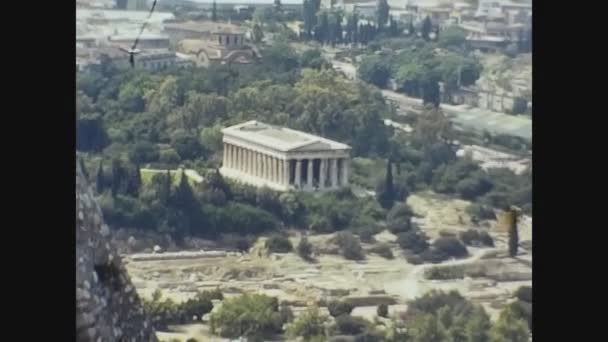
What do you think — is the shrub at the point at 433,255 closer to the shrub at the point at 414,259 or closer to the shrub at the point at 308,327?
the shrub at the point at 414,259

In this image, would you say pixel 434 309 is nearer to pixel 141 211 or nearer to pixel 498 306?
pixel 498 306

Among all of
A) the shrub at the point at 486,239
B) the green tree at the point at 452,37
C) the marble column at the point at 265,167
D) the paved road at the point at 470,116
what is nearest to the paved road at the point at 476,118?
the paved road at the point at 470,116

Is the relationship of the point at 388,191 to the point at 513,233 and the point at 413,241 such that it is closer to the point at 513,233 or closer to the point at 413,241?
the point at 413,241

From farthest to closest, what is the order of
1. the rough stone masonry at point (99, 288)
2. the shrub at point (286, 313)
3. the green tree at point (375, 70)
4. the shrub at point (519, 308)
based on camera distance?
the green tree at point (375, 70) < the shrub at point (286, 313) < the shrub at point (519, 308) < the rough stone masonry at point (99, 288)

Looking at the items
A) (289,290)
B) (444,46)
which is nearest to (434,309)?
(289,290)

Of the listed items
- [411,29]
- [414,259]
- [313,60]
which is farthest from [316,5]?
[414,259]

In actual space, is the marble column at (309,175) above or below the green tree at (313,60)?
below
